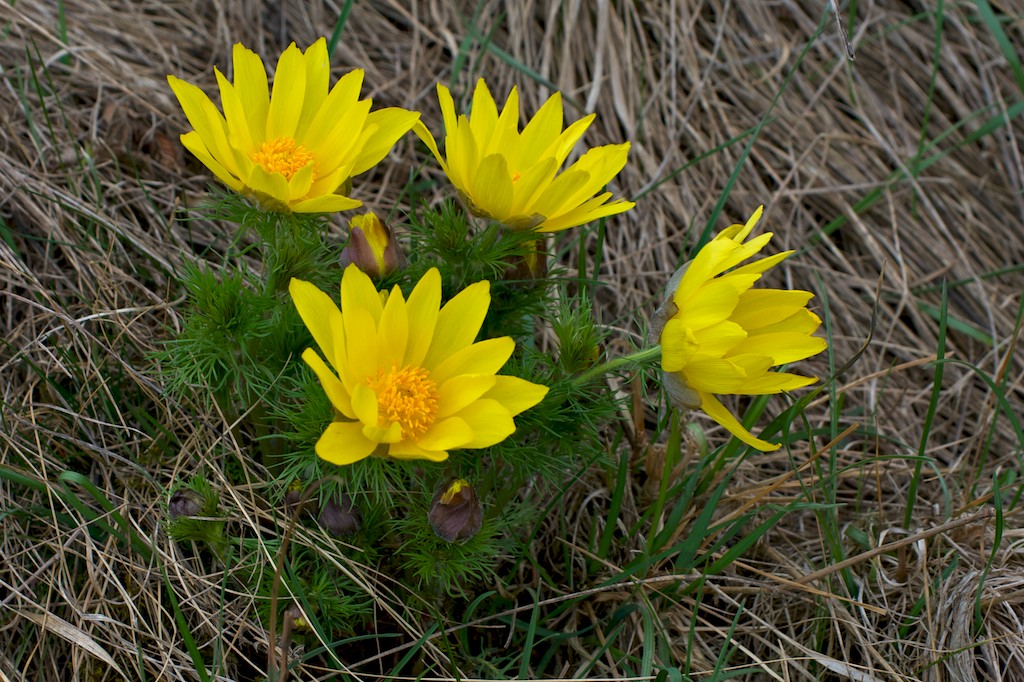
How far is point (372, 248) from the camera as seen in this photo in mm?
1655

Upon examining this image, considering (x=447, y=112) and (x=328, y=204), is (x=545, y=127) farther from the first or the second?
(x=328, y=204)

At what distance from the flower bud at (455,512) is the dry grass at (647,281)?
0.31 meters

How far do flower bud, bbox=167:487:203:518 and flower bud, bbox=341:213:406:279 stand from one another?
0.50 m

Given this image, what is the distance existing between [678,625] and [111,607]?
1153 millimetres

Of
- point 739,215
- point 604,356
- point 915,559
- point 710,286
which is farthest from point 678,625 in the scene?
point 739,215

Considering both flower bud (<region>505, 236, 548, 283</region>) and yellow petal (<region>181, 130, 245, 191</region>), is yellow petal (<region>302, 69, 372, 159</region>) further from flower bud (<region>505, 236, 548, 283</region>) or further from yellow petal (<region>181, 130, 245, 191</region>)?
flower bud (<region>505, 236, 548, 283</region>)

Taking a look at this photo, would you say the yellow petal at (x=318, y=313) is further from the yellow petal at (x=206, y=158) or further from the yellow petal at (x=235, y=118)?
the yellow petal at (x=235, y=118)

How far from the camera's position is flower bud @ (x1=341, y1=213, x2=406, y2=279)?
1.64 meters

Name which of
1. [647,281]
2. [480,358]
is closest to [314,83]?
[480,358]

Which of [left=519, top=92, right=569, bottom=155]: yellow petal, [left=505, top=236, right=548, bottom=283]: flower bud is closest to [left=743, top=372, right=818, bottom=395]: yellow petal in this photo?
[left=505, top=236, right=548, bottom=283]: flower bud

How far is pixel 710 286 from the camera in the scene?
59.6 inches

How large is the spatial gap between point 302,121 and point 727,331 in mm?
866

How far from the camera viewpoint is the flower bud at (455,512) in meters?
1.57

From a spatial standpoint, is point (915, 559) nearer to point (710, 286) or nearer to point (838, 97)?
point (710, 286)
